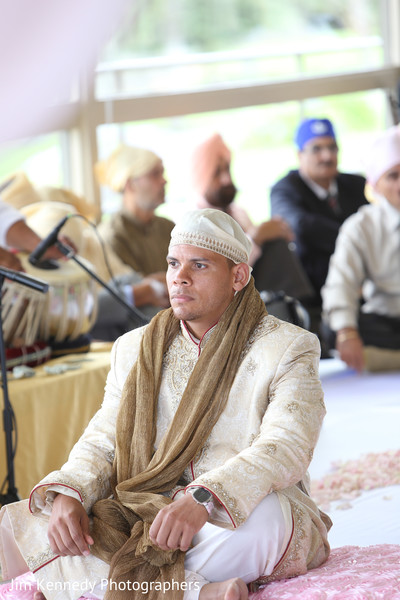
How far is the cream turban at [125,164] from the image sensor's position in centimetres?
501

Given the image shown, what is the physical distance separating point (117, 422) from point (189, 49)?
18.1 ft

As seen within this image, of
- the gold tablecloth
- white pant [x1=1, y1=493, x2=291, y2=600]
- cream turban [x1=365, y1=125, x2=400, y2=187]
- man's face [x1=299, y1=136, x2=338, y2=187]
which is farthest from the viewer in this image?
man's face [x1=299, y1=136, x2=338, y2=187]

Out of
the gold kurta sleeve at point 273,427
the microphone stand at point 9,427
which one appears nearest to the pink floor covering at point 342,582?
the gold kurta sleeve at point 273,427

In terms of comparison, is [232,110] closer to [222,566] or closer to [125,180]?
[125,180]

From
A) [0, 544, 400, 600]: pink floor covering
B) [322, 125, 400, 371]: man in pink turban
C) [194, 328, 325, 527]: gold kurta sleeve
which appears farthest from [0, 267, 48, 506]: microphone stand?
[322, 125, 400, 371]: man in pink turban

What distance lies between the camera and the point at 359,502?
8.74ft

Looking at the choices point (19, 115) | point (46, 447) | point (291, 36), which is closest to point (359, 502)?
point (46, 447)

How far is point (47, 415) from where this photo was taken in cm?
274

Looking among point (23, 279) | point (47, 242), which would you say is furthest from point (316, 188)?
point (23, 279)

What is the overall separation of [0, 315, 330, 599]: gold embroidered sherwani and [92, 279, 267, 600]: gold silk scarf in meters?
0.03

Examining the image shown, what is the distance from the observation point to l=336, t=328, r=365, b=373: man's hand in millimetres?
4418

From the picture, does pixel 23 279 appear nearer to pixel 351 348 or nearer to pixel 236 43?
pixel 351 348

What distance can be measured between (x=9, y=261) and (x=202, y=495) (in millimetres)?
1720

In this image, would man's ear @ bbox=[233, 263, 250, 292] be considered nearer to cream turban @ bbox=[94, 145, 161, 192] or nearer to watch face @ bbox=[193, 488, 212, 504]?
watch face @ bbox=[193, 488, 212, 504]
